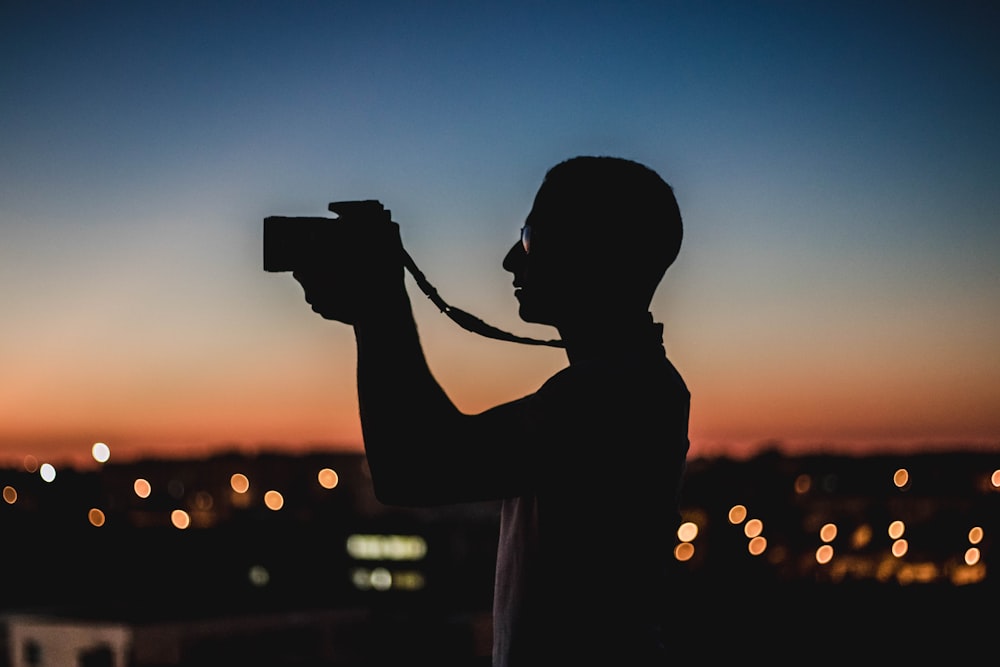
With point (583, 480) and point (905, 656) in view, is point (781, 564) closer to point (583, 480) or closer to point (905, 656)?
point (905, 656)

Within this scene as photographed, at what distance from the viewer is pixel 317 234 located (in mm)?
2055

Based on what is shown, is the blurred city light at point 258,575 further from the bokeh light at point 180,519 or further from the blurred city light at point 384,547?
the bokeh light at point 180,519

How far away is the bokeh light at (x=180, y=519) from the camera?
134863 millimetres

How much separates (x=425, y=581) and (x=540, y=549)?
3863 inches

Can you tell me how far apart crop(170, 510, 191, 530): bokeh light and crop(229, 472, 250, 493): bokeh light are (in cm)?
707

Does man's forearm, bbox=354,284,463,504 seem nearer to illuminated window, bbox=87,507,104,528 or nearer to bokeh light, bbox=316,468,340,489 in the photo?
illuminated window, bbox=87,507,104,528

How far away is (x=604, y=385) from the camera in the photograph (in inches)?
78.5

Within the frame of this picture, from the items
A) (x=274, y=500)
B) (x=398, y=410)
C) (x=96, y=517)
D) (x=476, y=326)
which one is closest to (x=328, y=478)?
(x=274, y=500)

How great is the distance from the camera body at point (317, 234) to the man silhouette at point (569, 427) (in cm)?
3

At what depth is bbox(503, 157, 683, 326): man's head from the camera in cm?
216

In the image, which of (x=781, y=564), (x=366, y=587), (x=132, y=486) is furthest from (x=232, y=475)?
(x=781, y=564)

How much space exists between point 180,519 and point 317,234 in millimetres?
141207

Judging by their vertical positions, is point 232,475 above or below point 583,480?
below

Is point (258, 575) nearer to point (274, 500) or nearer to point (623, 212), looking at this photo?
point (274, 500)
